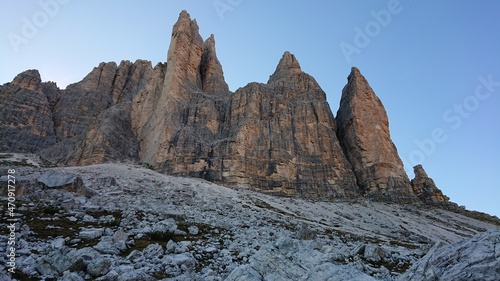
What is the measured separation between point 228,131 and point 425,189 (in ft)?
172

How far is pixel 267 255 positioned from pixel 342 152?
2902 inches

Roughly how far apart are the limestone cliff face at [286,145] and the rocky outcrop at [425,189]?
57.9ft

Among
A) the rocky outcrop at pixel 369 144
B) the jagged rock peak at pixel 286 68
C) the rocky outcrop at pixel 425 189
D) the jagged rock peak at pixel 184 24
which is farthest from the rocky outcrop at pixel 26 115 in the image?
the rocky outcrop at pixel 425 189

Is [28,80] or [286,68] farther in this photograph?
[28,80]

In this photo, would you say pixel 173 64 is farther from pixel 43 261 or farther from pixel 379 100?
pixel 43 261

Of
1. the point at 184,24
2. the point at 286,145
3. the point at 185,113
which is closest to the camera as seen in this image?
the point at 286,145

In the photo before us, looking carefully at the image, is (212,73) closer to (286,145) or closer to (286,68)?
(286,68)

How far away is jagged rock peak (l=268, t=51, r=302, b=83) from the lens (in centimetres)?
10044

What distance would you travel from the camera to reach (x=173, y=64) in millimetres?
86438

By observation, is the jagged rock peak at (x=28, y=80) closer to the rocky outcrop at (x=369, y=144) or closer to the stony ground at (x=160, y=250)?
the stony ground at (x=160, y=250)

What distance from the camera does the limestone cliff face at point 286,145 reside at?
6712 cm

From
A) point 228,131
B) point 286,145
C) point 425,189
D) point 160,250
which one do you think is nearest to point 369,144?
point 425,189

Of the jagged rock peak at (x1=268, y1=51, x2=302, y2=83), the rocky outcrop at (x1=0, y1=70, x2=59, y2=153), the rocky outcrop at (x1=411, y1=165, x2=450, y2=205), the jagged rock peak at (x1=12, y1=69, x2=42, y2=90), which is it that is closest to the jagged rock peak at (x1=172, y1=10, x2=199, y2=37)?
the jagged rock peak at (x1=268, y1=51, x2=302, y2=83)

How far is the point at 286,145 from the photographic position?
247 feet
